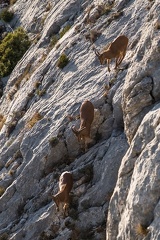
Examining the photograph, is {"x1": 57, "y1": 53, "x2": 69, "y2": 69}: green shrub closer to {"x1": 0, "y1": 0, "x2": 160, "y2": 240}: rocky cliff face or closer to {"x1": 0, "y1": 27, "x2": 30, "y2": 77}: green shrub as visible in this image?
{"x1": 0, "y1": 0, "x2": 160, "y2": 240}: rocky cliff face

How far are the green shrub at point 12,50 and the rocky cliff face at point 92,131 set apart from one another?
1.67m

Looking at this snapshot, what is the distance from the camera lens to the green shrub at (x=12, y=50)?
131ft

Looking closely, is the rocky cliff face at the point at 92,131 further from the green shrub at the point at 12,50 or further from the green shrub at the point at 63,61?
the green shrub at the point at 12,50

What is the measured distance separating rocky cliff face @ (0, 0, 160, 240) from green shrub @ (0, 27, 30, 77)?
167cm

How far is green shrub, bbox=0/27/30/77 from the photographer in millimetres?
39969

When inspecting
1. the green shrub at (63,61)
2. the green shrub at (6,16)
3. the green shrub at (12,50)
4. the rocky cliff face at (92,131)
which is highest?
the green shrub at (6,16)

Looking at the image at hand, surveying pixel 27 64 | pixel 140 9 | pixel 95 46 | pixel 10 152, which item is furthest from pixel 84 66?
pixel 27 64

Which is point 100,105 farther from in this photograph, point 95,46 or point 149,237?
point 149,237

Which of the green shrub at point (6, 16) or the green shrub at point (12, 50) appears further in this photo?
the green shrub at point (6, 16)

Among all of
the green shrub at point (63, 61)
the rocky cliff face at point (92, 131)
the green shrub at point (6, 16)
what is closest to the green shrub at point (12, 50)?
the rocky cliff face at point (92, 131)

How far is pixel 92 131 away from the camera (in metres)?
25.0

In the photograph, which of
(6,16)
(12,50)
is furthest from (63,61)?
(6,16)

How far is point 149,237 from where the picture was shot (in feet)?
50.0

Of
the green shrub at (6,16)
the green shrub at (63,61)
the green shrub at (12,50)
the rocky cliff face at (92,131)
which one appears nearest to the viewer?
the rocky cliff face at (92,131)
